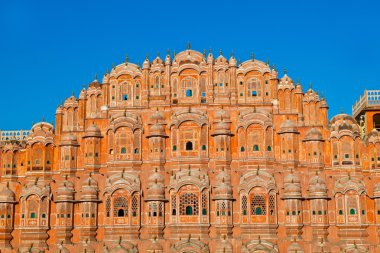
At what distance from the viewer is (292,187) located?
45688 mm

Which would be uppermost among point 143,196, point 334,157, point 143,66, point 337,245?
point 143,66

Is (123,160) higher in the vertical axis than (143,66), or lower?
lower

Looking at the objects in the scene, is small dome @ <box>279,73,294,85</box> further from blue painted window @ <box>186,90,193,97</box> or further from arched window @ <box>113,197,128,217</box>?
arched window @ <box>113,197,128,217</box>

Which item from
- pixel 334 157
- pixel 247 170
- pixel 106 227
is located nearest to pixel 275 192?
pixel 247 170

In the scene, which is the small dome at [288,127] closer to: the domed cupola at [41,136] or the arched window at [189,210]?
the arched window at [189,210]

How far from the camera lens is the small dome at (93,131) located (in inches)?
1877

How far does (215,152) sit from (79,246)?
12.5 metres

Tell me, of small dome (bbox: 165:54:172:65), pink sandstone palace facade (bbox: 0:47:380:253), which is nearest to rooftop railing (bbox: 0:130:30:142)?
pink sandstone palace facade (bbox: 0:47:380:253)

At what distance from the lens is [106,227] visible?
46.1m

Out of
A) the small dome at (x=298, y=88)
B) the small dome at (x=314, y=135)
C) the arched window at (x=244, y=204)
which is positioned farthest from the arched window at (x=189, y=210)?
the small dome at (x=298, y=88)

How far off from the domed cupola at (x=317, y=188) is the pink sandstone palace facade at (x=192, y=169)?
78 millimetres

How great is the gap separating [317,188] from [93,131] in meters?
17.7

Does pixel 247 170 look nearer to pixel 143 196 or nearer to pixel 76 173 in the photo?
pixel 143 196

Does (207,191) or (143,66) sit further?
(143,66)
